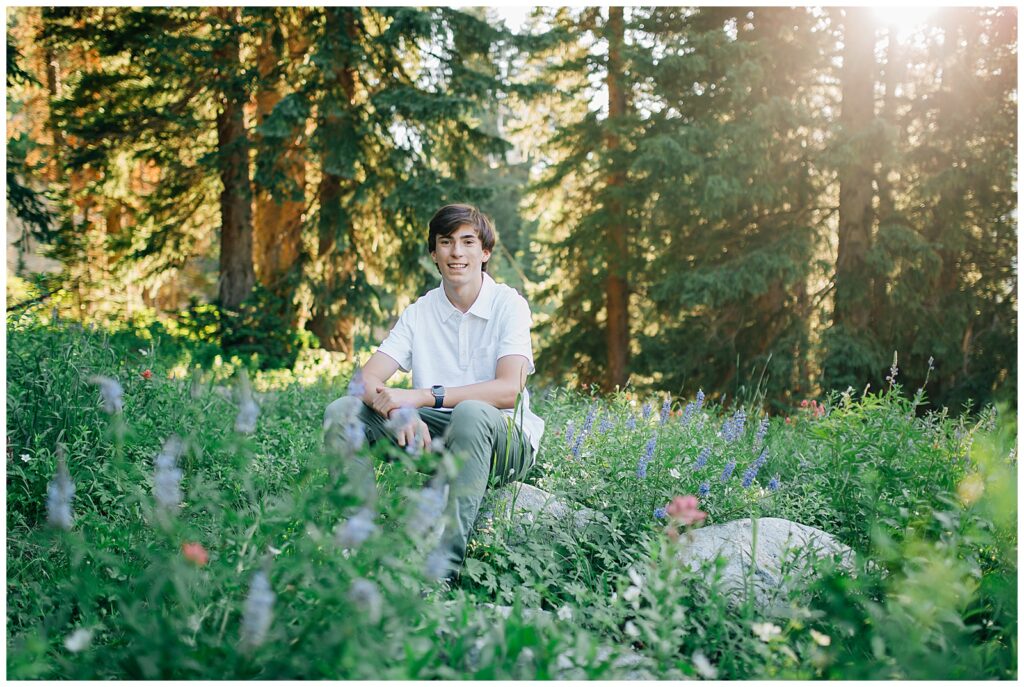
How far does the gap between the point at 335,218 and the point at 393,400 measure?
7230 mm

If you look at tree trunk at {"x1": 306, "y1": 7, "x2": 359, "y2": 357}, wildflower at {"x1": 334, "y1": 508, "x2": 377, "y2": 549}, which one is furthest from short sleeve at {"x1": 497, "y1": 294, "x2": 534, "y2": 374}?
tree trunk at {"x1": 306, "y1": 7, "x2": 359, "y2": 357}

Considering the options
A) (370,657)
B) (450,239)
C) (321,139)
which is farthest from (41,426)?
(321,139)

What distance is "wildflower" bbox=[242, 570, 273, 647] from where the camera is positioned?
4.99 ft

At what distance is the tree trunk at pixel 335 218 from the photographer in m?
9.13

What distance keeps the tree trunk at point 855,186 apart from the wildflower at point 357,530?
8.23 meters

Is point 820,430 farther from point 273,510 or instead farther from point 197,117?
point 197,117

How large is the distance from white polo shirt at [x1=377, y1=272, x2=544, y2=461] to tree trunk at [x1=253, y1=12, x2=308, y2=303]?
6.76 meters

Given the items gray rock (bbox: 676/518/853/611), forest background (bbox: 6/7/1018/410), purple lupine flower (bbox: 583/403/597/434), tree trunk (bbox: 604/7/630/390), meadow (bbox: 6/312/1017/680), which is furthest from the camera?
tree trunk (bbox: 604/7/630/390)

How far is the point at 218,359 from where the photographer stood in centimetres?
718

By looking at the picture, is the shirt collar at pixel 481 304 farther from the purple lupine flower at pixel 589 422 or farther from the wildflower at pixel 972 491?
the wildflower at pixel 972 491

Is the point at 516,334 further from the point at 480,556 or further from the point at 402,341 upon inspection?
the point at 480,556

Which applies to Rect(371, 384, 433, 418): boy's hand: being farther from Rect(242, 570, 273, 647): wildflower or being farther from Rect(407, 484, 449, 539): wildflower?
Rect(242, 570, 273, 647): wildflower

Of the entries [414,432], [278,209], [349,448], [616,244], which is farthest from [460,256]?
[278,209]

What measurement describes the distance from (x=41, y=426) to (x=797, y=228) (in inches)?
320
